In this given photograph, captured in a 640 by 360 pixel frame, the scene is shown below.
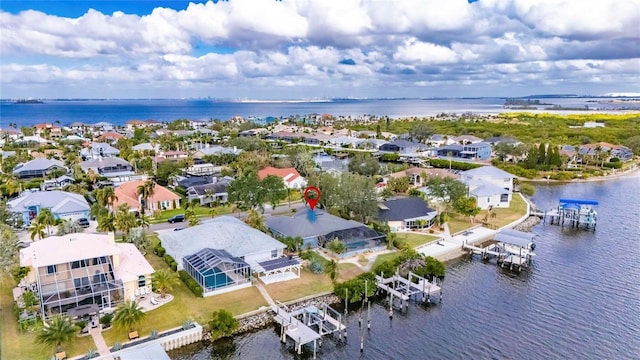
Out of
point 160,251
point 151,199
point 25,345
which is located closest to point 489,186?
point 160,251

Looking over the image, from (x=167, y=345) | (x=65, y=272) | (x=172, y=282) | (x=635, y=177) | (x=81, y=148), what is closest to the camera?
(x=167, y=345)

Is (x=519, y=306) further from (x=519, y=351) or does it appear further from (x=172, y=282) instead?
(x=172, y=282)

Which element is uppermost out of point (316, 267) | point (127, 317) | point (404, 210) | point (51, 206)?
point (51, 206)

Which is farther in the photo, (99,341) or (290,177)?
(290,177)

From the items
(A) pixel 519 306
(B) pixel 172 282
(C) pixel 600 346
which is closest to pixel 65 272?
(B) pixel 172 282

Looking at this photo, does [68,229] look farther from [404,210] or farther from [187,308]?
[404,210]

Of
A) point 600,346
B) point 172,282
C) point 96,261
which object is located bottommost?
point 600,346

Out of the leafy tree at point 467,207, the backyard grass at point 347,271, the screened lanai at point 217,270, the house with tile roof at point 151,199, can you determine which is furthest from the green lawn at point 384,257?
the house with tile roof at point 151,199

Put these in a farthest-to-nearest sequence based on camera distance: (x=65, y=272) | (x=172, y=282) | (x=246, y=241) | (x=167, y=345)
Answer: (x=246, y=241)
(x=172, y=282)
(x=65, y=272)
(x=167, y=345)
